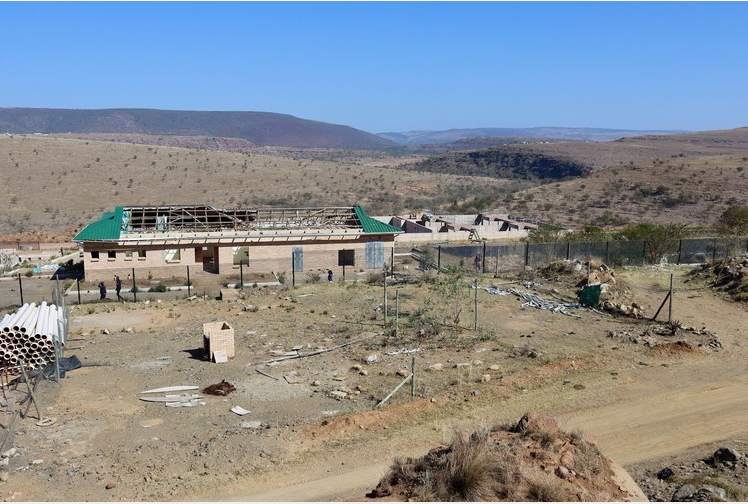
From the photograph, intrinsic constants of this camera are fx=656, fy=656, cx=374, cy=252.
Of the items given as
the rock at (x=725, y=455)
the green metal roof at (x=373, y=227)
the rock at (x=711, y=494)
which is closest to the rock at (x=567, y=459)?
the rock at (x=711, y=494)

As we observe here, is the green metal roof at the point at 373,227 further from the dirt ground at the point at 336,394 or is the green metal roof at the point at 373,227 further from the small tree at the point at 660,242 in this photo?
the small tree at the point at 660,242

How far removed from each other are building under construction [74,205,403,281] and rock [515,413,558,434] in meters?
21.4

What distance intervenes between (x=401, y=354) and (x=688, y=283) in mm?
17261

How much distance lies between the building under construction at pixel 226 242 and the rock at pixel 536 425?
21440 millimetres

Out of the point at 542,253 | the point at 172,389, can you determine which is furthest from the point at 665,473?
the point at 542,253

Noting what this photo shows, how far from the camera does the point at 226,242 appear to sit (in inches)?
1258

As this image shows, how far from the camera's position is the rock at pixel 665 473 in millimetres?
12216

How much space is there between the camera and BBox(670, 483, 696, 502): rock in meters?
11.2

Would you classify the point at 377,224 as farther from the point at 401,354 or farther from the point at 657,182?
the point at 657,182

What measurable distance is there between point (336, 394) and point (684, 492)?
7999 millimetres

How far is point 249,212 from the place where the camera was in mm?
35156

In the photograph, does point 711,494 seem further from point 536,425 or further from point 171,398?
point 171,398

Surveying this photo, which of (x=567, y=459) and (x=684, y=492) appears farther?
(x=684, y=492)

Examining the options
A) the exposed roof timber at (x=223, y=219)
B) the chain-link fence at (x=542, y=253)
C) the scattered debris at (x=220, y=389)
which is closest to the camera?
the scattered debris at (x=220, y=389)
